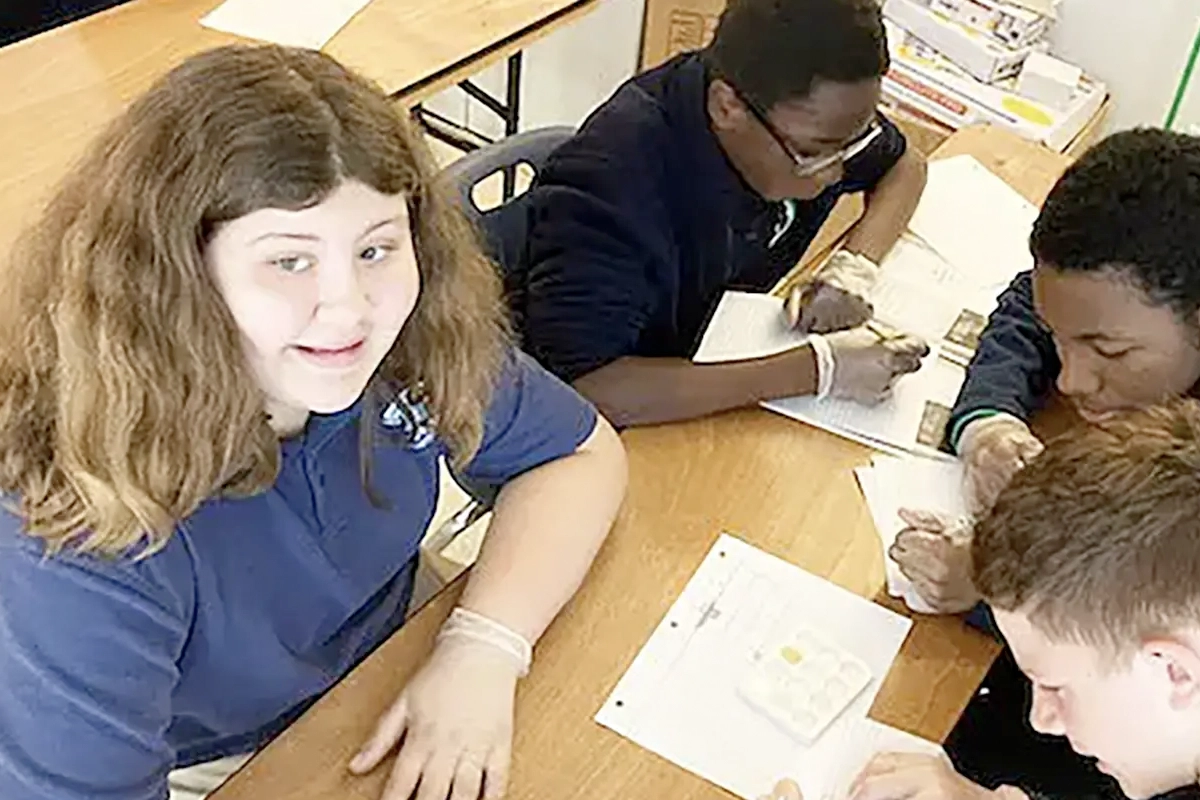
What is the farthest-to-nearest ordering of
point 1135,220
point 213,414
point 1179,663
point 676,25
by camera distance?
1. point 676,25
2. point 1135,220
3. point 213,414
4. point 1179,663

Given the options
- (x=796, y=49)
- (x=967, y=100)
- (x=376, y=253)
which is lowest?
(x=967, y=100)

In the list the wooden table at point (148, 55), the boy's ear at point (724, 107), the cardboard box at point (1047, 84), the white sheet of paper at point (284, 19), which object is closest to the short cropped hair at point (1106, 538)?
the boy's ear at point (724, 107)

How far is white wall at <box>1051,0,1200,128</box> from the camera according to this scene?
9.78 ft

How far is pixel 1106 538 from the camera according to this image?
1.04m

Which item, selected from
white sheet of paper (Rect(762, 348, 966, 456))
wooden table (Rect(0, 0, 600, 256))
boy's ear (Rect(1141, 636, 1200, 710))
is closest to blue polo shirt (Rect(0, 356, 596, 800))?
white sheet of paper (Rect(762, 348, 966, 456))

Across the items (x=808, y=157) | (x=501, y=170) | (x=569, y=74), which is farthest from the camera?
(x=569, y=74)

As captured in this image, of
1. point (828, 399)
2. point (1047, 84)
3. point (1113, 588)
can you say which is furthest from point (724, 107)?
point (1047, 84)

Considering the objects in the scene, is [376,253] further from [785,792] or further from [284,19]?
[284,19]

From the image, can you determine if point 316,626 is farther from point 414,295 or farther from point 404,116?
point 404,116

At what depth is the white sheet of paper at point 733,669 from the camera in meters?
1.24

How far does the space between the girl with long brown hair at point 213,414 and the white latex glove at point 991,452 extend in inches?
18.9

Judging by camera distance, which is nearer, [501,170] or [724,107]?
[724,107]

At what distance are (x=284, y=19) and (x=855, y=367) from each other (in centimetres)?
112

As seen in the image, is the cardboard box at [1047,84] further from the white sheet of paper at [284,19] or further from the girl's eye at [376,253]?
the girl's eye at [376,253]
